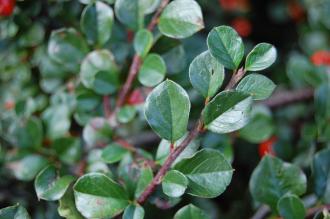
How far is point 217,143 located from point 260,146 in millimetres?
253

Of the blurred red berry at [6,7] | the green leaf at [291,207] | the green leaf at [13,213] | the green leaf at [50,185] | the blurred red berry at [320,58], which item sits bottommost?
the blurred red berry at [320,58]

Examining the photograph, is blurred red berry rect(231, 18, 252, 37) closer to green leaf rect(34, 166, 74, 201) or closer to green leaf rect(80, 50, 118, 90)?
green leaf rect(80, 50, 118, 90)

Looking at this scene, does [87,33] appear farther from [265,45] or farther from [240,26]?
[240,26]

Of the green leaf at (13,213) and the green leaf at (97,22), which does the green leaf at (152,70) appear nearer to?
the green leaf at (97,22)

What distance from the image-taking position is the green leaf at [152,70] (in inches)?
31.5

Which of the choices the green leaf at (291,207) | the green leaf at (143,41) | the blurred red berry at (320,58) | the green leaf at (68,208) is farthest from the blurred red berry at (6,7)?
the blurred red berry at (320,58)

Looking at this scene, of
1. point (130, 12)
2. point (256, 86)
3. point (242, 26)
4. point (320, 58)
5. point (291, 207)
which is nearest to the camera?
point (256, 86)

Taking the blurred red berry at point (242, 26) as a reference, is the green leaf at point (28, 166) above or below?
above

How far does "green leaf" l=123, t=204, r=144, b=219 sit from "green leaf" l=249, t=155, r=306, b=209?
0.24 meters

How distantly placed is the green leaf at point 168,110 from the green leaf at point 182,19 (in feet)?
0.52

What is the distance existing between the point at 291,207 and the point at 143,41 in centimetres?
37

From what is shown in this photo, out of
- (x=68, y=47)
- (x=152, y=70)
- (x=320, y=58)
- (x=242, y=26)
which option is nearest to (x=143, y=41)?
(x=152, y=70)

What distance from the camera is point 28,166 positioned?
2.92ft

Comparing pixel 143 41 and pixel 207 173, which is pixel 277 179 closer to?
pixel 207 173
